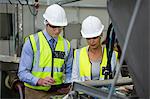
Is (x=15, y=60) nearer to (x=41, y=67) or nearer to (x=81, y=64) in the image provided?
(x=41, y=67)

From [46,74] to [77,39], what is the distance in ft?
10.8

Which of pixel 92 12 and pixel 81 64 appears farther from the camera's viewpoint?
pixel 92 12

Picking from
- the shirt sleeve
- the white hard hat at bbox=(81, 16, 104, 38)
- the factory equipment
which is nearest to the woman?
the white hard hat at bbox=(81, 16, 104, 38)

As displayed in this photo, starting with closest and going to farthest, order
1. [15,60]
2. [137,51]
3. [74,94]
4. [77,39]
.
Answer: [137,51] → [74,94] → [15,60] → [77,39]

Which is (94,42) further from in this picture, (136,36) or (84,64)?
(136,36)

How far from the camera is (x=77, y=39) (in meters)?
5.83

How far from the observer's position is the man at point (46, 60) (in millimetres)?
2525

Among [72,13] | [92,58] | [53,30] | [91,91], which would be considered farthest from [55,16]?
[72,13]

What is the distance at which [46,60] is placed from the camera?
101 inches

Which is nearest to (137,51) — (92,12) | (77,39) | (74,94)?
(74,94)

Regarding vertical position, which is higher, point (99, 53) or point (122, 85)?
point (99, 53)

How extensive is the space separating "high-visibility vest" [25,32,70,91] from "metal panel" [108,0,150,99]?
1.22 m

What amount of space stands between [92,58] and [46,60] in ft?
1.38

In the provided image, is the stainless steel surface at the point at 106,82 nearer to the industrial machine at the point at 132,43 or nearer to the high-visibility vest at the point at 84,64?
the industrial machine at the point at 132,43
